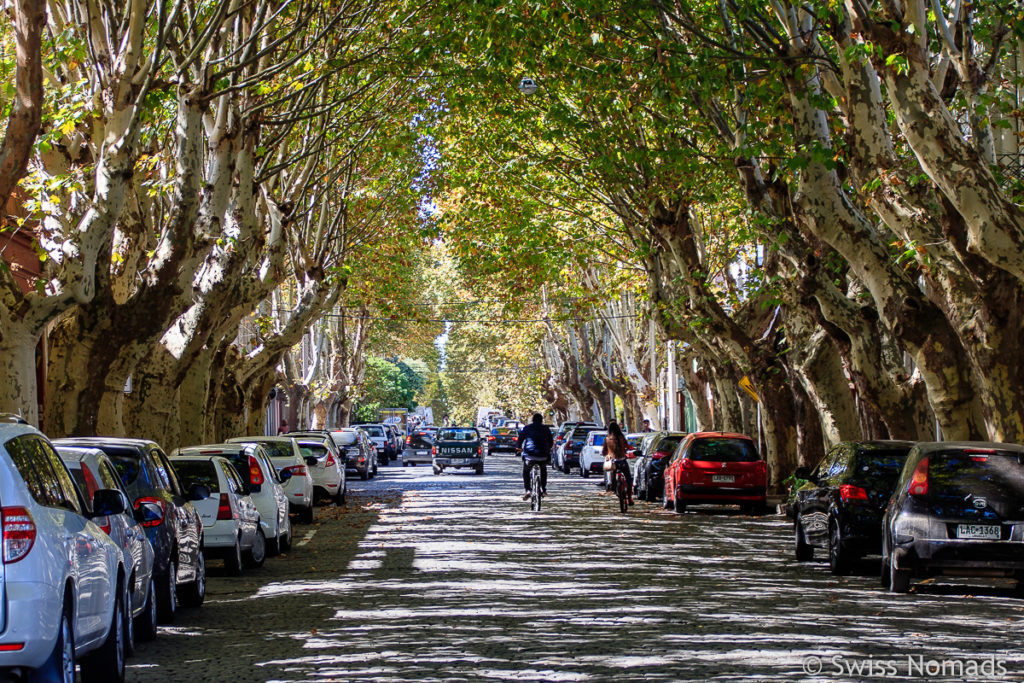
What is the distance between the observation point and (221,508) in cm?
1513

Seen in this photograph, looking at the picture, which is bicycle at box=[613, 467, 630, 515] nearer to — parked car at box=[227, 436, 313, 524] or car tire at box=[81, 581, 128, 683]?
parked car at box=[227, 436, 313, 524]

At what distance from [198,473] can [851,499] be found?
7.13 metres

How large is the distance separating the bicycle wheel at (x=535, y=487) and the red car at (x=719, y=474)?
2566mm

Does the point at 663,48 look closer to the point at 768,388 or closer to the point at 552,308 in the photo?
the point at 768,388

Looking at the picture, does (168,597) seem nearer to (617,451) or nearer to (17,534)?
(17,534)

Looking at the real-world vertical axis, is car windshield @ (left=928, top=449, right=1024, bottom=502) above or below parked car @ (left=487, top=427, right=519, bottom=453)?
below

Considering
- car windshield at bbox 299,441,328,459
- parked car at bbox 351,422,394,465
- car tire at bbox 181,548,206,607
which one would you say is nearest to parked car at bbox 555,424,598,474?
parked car at bbox 351,422,394,465

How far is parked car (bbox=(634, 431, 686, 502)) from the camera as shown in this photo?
30.4 metres

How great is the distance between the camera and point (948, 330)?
17.1m

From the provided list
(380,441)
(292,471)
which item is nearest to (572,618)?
(292,471)

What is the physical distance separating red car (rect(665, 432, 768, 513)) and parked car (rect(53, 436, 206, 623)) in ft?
46.2

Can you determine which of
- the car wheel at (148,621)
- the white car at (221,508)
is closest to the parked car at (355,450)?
the white car at (221,508)

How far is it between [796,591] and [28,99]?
333 inches

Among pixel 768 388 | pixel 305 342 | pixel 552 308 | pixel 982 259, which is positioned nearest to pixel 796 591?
pixel 982 259
